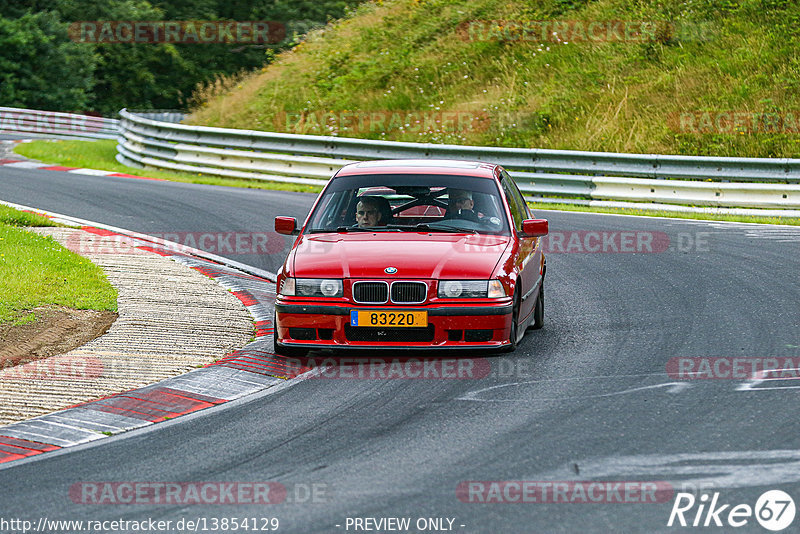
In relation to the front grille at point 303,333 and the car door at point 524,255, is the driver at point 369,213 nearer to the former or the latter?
the car door at point 524,255

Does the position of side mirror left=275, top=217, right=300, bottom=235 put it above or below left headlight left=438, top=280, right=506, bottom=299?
above

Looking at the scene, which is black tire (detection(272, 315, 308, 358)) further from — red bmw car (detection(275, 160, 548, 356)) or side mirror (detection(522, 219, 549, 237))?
side mirror (detection(522, 219, 549, 237))

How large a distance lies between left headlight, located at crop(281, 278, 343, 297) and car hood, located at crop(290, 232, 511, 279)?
43mm

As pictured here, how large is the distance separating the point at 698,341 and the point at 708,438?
9.69 feet

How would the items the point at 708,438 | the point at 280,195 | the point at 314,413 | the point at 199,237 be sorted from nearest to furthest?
the point at 708,438, the point at 314,413, the point at 199,237, the point at 280,195

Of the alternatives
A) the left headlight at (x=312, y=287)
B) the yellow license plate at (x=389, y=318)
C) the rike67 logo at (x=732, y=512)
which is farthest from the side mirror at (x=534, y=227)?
the rike67 logo at (x=732, y=512)

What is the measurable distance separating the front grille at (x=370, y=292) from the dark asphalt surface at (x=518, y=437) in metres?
0.74

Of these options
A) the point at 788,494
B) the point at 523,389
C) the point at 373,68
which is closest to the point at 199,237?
the point at 523,389

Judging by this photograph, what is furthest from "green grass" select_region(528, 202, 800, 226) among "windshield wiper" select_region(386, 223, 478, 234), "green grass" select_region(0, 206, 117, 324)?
"windshield wiper" select_region(386, 223, 478, 234)

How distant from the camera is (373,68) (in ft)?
98.7

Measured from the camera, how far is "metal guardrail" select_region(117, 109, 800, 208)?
19.3 m

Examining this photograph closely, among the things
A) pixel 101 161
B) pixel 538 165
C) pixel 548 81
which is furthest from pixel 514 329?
pixel 101 161

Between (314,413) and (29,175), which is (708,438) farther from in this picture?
(29,175)

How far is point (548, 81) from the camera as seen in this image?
27.1 m
